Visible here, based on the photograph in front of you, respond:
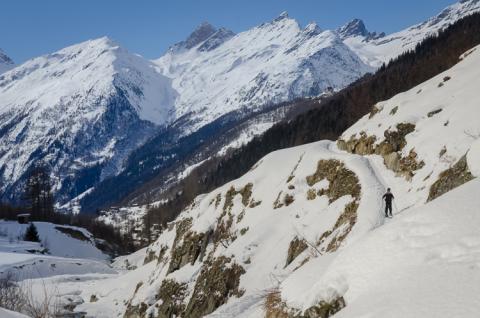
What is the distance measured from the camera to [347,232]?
90.9 feet

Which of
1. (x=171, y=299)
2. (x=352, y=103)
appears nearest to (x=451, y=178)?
(x=171, y=299)

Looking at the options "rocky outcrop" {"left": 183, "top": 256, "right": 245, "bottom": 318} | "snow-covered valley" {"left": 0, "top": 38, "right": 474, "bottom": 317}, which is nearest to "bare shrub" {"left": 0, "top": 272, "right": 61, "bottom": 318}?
"snow-covered valley" {"left": 0, "top": 38, "right": 474, "bottom": 317}

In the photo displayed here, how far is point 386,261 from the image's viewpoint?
8.63 m

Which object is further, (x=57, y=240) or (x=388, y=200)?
(x=57, y=240)

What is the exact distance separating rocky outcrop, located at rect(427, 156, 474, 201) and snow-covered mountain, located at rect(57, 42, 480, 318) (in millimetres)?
106

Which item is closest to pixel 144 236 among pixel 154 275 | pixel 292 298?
pixel 154 275

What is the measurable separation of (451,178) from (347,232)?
717 cm

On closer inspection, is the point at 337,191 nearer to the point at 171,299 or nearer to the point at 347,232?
the point at 347,232

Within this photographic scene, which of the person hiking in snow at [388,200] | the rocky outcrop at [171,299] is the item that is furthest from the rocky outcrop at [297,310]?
the rocky outcrop at [171,299]

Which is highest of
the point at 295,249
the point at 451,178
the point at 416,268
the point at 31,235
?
the point at 31,235

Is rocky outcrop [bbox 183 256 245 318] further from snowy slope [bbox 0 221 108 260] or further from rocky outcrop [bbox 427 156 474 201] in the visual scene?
snowy slope [bbox 0 221 108 260]

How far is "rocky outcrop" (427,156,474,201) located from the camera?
2060cm

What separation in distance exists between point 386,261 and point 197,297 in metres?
29.5

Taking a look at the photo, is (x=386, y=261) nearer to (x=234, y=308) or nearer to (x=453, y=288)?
(x=453, y=288)
